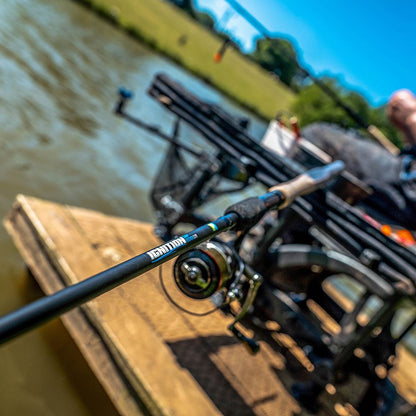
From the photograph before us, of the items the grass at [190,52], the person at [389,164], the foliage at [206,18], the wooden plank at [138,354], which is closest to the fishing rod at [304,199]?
the person at [389,164]

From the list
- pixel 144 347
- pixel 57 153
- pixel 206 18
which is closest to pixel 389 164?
pixel 144 347

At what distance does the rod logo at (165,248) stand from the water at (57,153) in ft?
8.78

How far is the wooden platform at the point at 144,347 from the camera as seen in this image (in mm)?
3166

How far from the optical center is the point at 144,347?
337cm

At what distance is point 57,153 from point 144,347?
6087mm

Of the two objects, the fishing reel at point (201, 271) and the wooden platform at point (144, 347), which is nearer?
the fishing reel at point (201, 271)

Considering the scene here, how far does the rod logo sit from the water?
8.78 feet

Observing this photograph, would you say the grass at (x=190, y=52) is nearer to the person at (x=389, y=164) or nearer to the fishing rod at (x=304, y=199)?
the person at (x=389, y=164)

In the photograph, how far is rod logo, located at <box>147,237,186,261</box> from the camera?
3.81 ft

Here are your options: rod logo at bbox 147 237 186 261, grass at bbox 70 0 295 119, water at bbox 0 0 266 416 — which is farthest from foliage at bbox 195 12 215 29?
rod logo at bbox 147 237 186 261

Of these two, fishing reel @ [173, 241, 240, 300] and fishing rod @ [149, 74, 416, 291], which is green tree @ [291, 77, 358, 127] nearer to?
fishing rod @ [149, 74, 416, 291]

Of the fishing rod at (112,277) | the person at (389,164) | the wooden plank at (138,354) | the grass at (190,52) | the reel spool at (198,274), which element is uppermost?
the grass at (190,52)

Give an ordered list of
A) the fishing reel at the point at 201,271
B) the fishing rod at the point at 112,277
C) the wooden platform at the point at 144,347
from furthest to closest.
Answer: the wooden platform at the point at 144,347
the fishing reel at the point at 201,271
the fishing rod at the point at 112,277

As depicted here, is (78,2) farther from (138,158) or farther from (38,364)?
(38,364)
